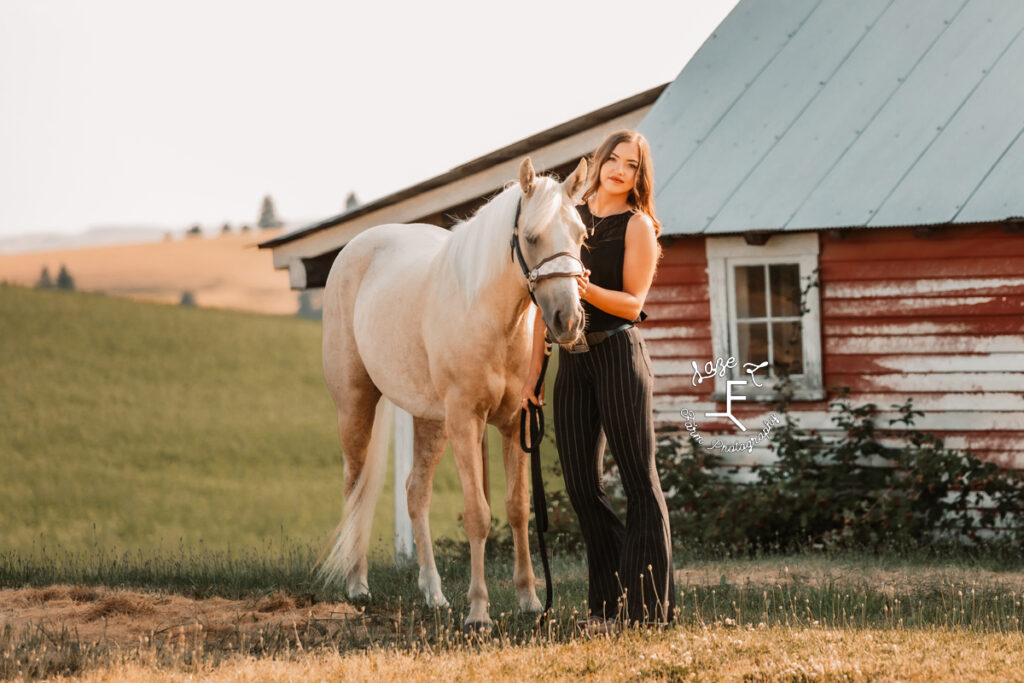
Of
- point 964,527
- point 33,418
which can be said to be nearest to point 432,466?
point 964,527

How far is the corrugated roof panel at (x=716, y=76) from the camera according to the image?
1046cm

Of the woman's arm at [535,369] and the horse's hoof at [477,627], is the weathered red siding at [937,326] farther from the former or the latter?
the horse's hoof at [477,627]

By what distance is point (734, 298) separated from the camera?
970 cm

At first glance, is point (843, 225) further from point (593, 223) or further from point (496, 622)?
point (496, 622)

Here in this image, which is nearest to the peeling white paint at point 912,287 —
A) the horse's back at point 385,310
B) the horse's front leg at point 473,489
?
the horse's back at point 385,310

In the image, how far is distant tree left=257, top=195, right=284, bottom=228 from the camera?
51756 mm

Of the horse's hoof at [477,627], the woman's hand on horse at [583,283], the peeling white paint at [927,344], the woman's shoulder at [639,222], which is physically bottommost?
the horse's hoof at [477,627]

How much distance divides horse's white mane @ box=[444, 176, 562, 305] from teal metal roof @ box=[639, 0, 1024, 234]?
440cm

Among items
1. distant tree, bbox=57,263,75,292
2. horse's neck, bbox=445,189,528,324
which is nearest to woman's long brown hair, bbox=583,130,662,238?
horse's neck, bbox=445,189,528,324

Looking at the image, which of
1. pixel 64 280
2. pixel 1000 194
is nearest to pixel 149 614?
pixel 1000 194

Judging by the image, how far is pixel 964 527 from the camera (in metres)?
8.59

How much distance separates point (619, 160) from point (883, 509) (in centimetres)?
499

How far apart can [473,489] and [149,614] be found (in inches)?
83.5

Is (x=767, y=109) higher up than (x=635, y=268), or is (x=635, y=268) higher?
(x=767, y=109)
